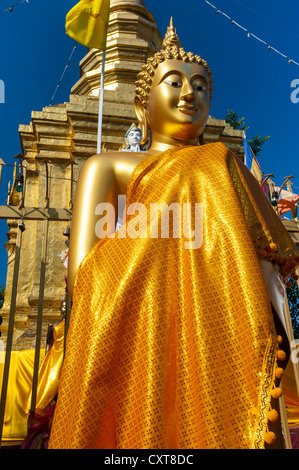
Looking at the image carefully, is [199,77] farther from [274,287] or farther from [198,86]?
[274,287]

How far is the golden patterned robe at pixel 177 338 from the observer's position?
4.19ft

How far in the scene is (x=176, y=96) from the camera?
2107 millimetres

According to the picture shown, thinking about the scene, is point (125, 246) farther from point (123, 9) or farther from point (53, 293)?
point (123, 9)

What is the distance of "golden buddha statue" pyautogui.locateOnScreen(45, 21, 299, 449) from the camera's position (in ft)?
4.21

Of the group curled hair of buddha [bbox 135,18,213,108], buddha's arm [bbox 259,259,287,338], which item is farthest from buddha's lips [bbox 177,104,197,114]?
buddha's arm [bbox 259,259,287,338]

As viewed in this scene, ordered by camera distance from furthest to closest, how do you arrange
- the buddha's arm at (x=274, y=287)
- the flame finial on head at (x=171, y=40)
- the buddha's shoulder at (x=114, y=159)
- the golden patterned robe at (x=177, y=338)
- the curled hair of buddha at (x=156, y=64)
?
1. the flame finial on head at (x=171, y=40)
2. the curled hair of buddha at (x=156, y=64)
3. the buddha's shoulder at (x=114, y=159)
4. the buddha's arm at (x=274, y=287)
5. the golden patterned robe at (x=177, y=338)

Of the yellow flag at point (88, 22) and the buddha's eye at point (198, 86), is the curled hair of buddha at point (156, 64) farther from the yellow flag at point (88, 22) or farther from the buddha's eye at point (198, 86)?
the yellow flag at point (88, 22)

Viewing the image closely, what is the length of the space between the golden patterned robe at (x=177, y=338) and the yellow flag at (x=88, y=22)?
4.32 metres

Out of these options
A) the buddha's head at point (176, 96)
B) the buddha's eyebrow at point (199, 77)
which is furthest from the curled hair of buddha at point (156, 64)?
the buddha's eyebrow at point (199, 77)

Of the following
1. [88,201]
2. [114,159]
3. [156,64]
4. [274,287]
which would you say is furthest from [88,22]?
[274,287]

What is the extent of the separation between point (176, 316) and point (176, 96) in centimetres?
115

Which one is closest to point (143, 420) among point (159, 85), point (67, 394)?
point (67, 394)

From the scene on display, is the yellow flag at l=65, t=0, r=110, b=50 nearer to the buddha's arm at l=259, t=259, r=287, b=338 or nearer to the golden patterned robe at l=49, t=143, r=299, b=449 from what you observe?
the golden patterned robe at l=49, t=143, r=299, b=449

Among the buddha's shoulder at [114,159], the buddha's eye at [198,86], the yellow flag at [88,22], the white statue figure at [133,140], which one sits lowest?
the buddha's shoulder at [114,159]
